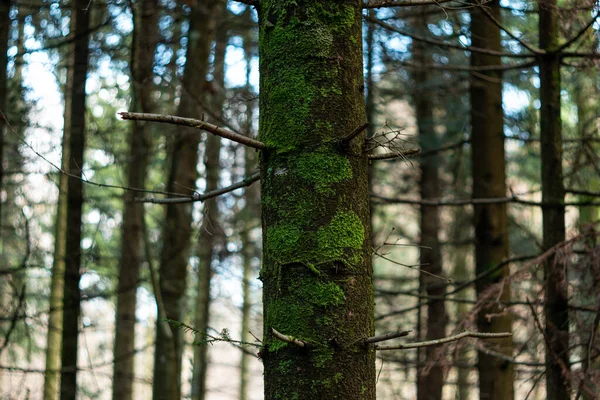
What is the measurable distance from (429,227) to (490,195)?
3.30 meters

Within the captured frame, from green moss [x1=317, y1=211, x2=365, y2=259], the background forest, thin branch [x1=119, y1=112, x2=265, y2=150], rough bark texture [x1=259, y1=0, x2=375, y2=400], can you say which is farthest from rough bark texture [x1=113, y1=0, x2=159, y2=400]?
green moss [x1=317, y1=211, x2=365, y2=259]

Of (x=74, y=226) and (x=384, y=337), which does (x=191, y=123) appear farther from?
(x=74, y=226)

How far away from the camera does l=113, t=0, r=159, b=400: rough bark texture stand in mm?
6527

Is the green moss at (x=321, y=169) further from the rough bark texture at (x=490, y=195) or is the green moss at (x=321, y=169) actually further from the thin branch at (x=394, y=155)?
the rough bark texture at (x=490, y=195)

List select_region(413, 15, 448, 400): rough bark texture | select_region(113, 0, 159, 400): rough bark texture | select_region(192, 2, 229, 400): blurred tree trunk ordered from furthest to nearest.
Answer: select_region(192, 2, 229, 400): blurred tree trunk
select_region(413, 15, 448, 400): rough bark texture
select_region(113, 0, 159, 400): rough bark texture

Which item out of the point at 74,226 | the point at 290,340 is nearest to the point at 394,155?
the point at 290,340

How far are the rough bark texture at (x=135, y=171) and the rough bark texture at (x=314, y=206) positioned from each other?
3889mm

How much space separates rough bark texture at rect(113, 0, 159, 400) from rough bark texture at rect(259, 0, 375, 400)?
3.89 metres

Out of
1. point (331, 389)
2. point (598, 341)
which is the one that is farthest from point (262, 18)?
point (598, 341)

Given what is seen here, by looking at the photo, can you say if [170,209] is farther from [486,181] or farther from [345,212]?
[345,212]

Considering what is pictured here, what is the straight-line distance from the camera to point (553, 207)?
493 centimetres

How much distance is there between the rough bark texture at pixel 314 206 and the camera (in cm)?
226

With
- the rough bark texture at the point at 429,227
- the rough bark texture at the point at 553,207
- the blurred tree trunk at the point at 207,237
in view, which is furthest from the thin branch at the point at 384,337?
the blurred tree trunk at the point at 207,237

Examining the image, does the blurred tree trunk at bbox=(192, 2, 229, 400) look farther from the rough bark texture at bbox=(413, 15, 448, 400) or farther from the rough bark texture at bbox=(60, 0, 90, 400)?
the rough bark texture at bbox=(413, 15, 448, 400)
